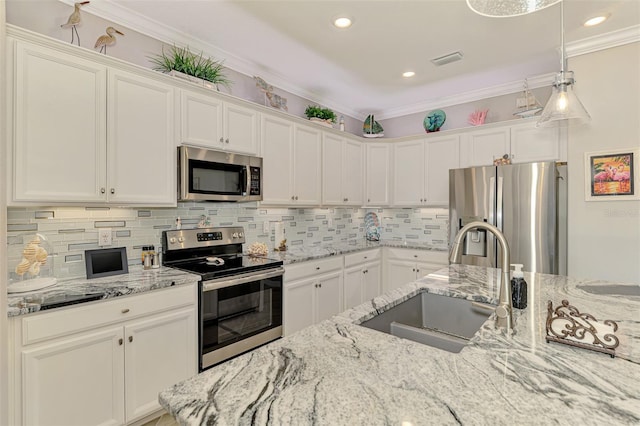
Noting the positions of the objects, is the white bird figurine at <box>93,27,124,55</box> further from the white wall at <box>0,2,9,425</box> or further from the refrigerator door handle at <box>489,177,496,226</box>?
the refrigerator door handle at <box>489,177,496,226</box>

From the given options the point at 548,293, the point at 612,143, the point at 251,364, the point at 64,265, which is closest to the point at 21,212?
the point at 64,265

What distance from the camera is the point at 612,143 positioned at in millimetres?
2693

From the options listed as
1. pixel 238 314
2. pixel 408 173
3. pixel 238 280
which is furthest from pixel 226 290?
pixel 408 173

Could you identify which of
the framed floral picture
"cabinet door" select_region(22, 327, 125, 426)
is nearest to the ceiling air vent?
the framed floral picture

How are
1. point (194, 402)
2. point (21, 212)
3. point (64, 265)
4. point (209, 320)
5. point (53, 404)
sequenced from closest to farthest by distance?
1. point (194, 402)
2. point (53, 404)
3. point (21, 212)
4. point (64, 265)
5. point (209, 320)

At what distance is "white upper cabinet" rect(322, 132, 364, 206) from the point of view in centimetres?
368

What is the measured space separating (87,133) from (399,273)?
3441mm

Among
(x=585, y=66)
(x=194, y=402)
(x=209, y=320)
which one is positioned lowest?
(x=209, y=320)

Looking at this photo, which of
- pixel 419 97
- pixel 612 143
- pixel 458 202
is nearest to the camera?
pixel 612 143

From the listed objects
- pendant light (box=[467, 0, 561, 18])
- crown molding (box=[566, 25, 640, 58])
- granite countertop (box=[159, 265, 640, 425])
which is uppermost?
crown molding (box=[566, 25, 640, 58])

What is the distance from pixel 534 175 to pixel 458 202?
74cm

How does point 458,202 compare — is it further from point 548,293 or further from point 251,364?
point 251,364

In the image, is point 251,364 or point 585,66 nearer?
point 251,364

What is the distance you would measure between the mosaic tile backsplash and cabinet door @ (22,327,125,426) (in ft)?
2.00
